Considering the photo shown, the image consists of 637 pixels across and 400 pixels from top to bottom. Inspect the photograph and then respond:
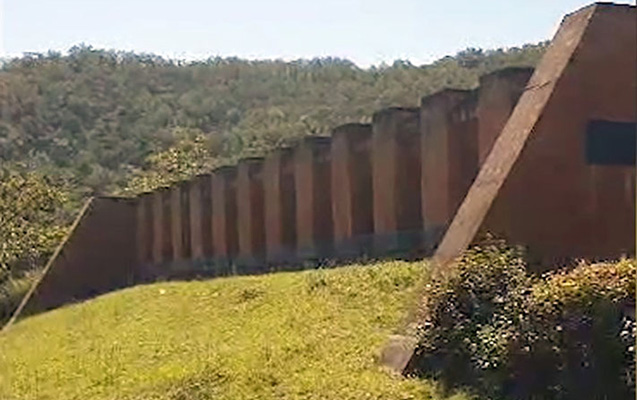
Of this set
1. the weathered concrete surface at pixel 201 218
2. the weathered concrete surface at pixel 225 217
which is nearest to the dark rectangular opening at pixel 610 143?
the weathered concrete surface at pixel 225 217

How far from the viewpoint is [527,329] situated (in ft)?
26.5

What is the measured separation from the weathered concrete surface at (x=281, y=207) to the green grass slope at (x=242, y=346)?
352cm

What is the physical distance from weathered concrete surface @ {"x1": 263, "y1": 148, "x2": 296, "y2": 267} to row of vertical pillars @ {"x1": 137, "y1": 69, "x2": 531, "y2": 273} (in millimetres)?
21

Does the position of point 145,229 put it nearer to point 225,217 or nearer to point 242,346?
point 225,217

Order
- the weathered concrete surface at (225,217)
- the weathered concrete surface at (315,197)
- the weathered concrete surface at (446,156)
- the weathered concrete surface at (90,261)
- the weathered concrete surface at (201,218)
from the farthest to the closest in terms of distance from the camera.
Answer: the weathered concrete surface at (90,261) → the weathered concrete surface at (201,218) → the weathered concrete surface at (225,217) → the weathered concrete surface at (315,197) → the weathered concrete surface at (446,156)

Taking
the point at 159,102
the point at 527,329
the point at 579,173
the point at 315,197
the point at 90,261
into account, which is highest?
the point at 159,102

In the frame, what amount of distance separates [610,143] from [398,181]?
582 centimetres

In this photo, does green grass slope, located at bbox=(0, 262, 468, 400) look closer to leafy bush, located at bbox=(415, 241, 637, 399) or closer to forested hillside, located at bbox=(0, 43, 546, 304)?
leafy bush, located at bbox=(415, 241, 637, 399)

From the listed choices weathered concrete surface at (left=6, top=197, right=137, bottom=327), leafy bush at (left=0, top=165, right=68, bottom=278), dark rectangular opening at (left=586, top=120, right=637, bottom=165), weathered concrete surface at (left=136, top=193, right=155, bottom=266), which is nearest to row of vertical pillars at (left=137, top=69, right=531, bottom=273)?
weathered concrete surface at (left=136, top=193, right=155, bottom=266)

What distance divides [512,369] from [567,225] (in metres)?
2.98

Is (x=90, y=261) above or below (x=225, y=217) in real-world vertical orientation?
below

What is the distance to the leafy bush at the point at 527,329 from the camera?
7.41m

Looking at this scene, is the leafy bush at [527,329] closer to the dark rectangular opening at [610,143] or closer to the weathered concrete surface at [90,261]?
the dark rectangular opening at [610,143]

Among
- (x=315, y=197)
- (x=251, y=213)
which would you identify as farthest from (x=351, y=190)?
(x=251, y=213)
